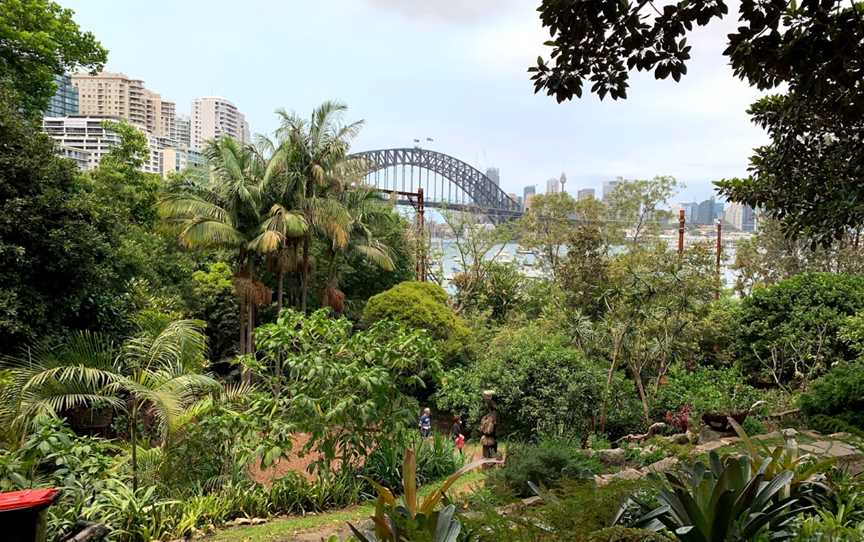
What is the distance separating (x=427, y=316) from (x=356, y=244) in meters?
3.35

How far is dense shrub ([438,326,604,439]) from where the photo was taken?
8781mm

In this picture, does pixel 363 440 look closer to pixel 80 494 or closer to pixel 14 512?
pixel 80 494

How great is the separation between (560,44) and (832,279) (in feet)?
33.3

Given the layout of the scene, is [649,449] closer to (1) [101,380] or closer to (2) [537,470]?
(2) [537,470]

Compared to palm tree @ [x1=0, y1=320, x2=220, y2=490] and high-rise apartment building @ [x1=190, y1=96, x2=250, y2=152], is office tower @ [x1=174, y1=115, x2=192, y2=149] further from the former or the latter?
palm tree @ [x1=0, y1=320, x2=220, y2=490]

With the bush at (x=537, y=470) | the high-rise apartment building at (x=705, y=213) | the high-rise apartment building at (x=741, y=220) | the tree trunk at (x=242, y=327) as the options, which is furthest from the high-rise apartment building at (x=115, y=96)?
the bush at (x=537, y=470)

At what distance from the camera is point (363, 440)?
21.8ft

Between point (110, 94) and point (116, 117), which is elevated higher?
point (110, 94)

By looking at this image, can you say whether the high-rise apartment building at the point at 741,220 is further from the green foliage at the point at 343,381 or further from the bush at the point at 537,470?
the bush at the point at 537,470

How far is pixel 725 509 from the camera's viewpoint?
2.45 m

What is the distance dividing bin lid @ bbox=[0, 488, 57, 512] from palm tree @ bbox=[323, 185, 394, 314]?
35.8ft

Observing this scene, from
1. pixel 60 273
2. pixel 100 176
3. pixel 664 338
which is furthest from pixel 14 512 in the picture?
pixel 100 176

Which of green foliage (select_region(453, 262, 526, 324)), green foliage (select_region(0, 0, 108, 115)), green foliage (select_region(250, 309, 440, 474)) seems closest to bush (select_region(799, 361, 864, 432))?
green foliage (select_region(250, 309, 440, 474))

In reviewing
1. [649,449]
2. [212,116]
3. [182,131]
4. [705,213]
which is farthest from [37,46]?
[212,116]
